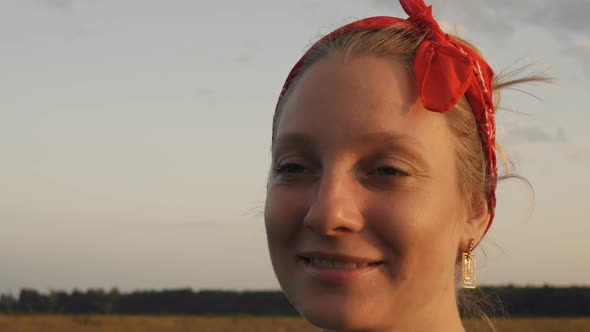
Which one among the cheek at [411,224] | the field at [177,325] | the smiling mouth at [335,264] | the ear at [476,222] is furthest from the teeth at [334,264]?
the field at [177,325]

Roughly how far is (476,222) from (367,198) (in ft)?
1.87

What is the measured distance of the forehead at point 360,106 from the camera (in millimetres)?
2363

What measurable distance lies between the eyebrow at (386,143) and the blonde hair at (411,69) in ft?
0.69

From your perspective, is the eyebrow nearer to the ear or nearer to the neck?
the ear

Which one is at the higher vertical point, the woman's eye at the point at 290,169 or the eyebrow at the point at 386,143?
the eyebrow at the point at 386,143

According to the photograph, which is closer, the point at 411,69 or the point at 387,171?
the point at 387,171

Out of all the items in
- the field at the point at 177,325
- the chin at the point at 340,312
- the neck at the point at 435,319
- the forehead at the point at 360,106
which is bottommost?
the field at the point at 177,325

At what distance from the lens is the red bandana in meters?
2.46

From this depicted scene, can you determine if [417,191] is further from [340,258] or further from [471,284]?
[471,284]

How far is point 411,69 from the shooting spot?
2504 millimetres

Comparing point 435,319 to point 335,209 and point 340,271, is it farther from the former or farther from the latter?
point 335,209

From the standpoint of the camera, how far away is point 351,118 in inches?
92.9

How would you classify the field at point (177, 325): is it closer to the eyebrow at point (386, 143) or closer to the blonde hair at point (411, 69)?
the blonde hair at point (411, 69)

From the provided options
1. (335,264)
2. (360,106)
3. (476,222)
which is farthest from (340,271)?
(476,222)
